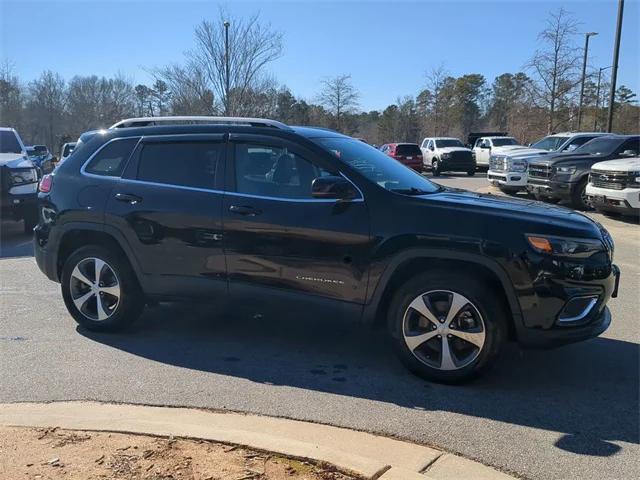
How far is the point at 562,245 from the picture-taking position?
154 inches

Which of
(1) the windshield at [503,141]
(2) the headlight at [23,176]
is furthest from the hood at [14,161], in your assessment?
(1) the windshield at [503,141]

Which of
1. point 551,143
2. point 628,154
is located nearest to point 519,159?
point 551,143

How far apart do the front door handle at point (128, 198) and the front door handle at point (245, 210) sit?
0.93m

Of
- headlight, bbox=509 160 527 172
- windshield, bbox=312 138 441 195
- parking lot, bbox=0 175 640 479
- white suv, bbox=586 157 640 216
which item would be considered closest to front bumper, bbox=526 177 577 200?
white suv, bbox=586 157 640 216

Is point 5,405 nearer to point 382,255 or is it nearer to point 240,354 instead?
point 240,354

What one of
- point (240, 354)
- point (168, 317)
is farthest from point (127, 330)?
point (240, 354)

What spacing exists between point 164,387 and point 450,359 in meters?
2.06

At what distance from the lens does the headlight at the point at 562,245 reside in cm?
389

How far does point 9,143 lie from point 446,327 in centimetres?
1108

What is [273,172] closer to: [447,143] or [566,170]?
[566,170]

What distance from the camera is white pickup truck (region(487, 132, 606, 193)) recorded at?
1716 centimetres

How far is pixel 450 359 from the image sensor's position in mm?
4109

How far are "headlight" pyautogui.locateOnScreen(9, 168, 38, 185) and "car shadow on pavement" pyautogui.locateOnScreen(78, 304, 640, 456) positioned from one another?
255 inches

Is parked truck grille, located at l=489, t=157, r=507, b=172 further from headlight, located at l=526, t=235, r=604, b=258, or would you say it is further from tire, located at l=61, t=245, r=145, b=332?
tire, located at l=61, t=245, r=145, b=332
